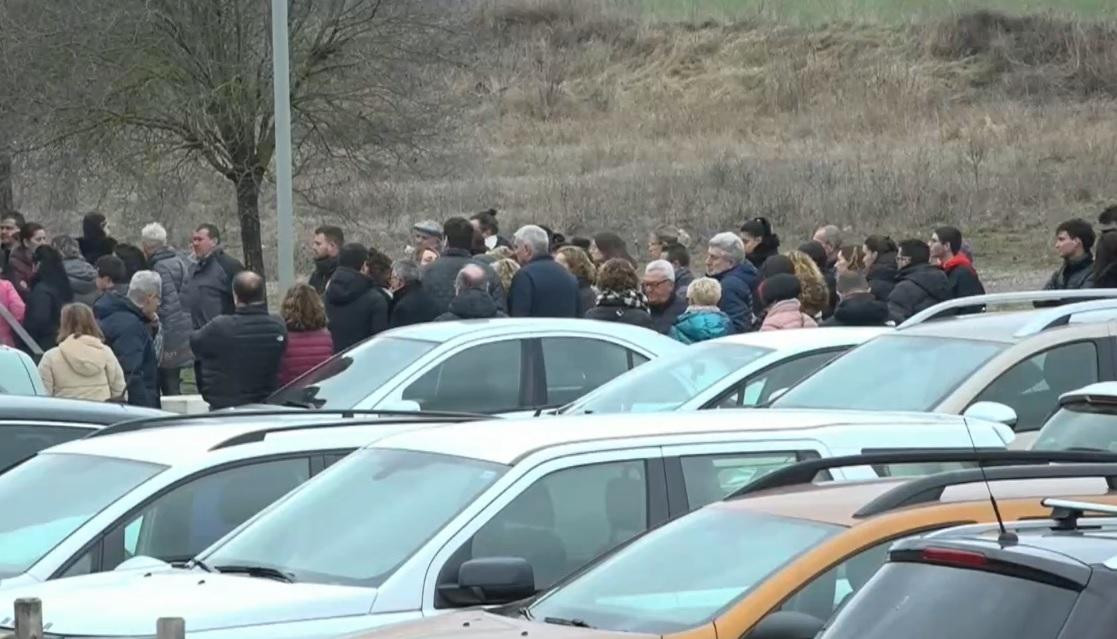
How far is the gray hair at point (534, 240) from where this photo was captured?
1477cm

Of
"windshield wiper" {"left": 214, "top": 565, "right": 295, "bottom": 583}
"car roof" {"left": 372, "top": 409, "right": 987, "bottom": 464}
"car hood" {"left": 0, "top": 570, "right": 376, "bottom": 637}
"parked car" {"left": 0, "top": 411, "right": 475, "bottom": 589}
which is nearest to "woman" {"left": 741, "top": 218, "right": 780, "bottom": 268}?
"parked car" {"left": 0, "top": 411, "right": 475, "bottom": 589}

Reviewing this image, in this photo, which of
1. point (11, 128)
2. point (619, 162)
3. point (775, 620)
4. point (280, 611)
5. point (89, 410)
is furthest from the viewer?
point (619, 162)

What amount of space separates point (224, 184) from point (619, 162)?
1827 centimetres

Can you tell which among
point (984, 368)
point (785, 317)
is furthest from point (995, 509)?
point (785, 317)

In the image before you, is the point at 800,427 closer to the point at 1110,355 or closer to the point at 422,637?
the point at 422,637

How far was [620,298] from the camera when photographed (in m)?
13.8

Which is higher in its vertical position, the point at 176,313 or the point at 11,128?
the point at 11,128

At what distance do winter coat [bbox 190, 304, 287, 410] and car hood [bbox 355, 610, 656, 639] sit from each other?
7236 mm

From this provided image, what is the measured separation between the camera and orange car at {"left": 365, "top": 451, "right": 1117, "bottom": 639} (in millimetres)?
5309

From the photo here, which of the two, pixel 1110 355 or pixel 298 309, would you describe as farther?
pixel 298 309

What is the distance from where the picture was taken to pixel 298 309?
13.2m

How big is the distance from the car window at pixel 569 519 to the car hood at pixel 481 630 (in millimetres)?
694

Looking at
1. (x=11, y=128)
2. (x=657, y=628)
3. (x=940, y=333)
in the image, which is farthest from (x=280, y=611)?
(x=11, y=128)

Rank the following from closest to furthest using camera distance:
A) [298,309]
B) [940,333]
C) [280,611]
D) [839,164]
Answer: [280,611] < [940,333] < [298,309] < [839,164]
